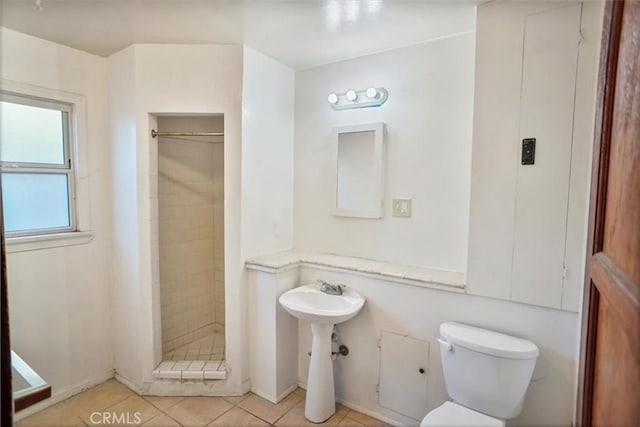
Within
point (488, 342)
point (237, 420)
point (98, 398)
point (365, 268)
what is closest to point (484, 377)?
point (488, 342)

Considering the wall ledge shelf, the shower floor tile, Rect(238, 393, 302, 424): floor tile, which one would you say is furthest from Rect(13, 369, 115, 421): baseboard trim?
the wall ledge shelf

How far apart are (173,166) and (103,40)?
105 centimetres

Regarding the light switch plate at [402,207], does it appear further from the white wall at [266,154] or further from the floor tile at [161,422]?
the floor tile at [161,422]

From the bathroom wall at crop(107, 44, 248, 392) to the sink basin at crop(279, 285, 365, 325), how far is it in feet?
1.39

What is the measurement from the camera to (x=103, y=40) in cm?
211

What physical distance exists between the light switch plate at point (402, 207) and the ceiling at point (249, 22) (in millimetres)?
1014

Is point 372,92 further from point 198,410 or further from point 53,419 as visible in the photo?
point 53,419

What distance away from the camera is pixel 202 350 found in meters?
2.82

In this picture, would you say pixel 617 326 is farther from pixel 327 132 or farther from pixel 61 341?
pixel 61 341

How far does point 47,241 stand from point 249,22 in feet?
6.26

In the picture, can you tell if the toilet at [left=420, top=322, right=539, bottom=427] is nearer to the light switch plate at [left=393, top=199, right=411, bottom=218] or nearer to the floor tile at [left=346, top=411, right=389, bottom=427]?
the floor tile at [left=346, top=411, right=389, bottom=427]

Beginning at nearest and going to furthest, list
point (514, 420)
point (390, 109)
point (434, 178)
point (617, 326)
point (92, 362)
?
point (617, 326), point (514, 420), point (434, 178), point (390, 109), point (92, 362)

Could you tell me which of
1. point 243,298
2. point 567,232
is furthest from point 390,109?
point 243,298

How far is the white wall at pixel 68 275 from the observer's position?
80.6 inches
